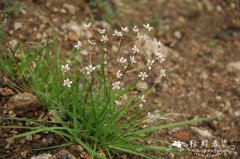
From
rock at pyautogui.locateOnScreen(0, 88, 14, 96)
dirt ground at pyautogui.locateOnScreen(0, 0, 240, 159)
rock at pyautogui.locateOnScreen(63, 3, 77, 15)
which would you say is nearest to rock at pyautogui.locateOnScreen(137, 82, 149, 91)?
dirt ground at pyautogui.locateOnScreen(0, 0, 240, 159)

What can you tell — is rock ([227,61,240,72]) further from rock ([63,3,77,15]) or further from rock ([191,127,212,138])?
rock ([63,3,77,15])

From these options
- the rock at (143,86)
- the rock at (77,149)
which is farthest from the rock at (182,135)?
the rock at (77,149)

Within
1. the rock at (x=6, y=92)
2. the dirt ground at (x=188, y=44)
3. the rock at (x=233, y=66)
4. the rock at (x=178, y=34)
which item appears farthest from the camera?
the rock at (x=178, y=34)

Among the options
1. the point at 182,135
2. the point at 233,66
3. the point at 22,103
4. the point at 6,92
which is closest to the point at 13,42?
the point at 6,92

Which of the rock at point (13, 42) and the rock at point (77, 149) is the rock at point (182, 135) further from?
the rock at point (13, 42)

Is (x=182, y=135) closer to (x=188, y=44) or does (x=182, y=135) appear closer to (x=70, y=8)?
(x=188, y=44)
